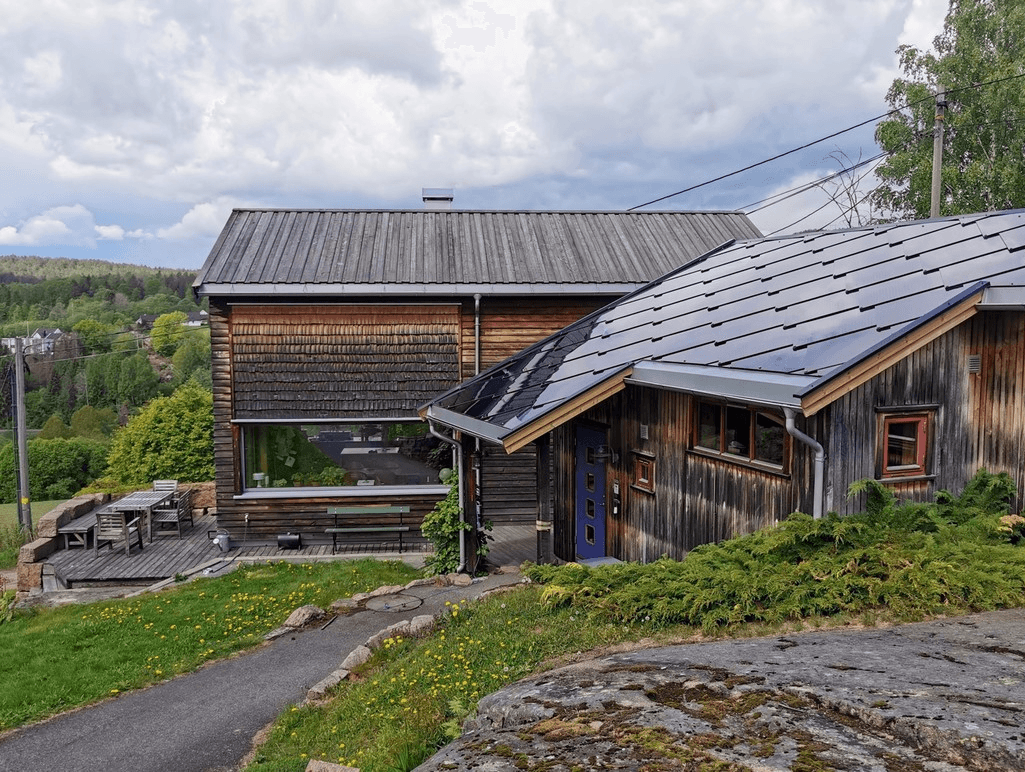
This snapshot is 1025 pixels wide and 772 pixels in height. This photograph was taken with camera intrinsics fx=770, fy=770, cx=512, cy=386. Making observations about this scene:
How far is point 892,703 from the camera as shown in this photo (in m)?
3.99

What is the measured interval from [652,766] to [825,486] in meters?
4.87

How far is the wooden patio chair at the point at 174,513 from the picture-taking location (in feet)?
53.6

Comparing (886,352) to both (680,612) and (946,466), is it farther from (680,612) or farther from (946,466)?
(680,612)

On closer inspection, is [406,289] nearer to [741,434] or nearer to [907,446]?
[741,434]

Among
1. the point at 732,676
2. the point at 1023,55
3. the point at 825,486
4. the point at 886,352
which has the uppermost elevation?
the point at 1023,55

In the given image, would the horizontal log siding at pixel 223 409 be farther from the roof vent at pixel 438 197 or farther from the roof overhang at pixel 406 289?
the roof vent at pixel 438 197

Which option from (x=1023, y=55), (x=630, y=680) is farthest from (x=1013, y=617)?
(x=1023, y=55)

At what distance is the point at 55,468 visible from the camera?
151ft

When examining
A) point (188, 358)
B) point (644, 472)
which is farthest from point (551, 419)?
point (188, 358)

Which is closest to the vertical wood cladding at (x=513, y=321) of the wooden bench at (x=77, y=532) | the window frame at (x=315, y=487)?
the window frame at (x=315, y=487)

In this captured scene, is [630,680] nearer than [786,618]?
Yes

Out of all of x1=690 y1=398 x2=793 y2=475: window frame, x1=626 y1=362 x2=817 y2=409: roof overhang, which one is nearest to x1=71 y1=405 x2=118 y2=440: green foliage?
x1=626 y1=362 x2=817 y2=409: roof overhang

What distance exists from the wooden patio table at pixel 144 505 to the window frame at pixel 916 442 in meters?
13.5

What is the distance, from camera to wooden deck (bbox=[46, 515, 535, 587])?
1381cm
